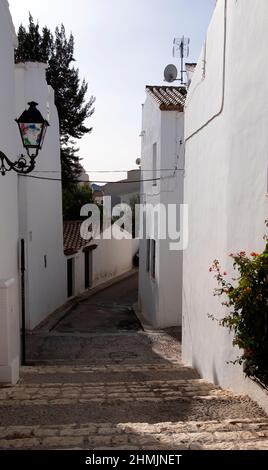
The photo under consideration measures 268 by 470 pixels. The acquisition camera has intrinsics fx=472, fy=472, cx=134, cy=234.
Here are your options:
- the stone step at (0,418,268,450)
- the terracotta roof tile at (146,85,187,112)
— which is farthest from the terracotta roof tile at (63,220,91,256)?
the stone step at (0,418,268,450)

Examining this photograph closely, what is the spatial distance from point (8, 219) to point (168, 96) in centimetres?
781

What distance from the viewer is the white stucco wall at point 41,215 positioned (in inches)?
560

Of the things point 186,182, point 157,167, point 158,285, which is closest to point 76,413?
point 186,182

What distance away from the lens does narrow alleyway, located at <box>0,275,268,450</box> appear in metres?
3.83

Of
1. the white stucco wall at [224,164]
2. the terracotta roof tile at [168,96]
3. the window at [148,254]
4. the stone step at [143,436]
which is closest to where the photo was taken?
the stone step at [143,436]

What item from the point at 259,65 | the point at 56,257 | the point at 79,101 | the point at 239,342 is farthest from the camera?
the point at 79,101

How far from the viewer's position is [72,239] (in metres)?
23.5

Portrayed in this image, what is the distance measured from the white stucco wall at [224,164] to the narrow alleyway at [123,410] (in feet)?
2.42

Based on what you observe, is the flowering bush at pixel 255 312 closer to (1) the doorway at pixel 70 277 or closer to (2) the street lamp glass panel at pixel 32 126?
(2) the street lamp glass panel at pixel 32 126

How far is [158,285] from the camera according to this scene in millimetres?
14227

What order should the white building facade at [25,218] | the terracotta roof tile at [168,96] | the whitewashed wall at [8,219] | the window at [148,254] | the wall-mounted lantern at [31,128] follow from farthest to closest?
the window at [148,254]
the terracotta roof tile at [168,96]
the white building facade at [25,218]
the whitewashed wall at [8,219]
the wall-mounted lantern at [31,128]

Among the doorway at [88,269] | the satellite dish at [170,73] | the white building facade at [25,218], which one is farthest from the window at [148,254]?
the doorway at [88,269]
